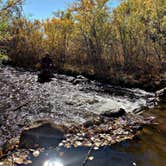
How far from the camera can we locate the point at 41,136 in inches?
344

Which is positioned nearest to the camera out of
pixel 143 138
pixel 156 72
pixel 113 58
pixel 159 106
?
pixel 143 138

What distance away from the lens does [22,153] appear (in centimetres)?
782

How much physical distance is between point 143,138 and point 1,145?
5366mm

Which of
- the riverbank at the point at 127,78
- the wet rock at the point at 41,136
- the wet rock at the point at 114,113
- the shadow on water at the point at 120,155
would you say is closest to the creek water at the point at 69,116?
the shadow on water at the point at 120,155

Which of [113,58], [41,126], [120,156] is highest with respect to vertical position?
[113,58]

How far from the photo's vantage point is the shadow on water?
7547 millimetres

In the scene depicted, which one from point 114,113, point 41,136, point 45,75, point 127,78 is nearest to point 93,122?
point 114,113

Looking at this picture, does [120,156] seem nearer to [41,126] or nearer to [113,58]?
[41,126]

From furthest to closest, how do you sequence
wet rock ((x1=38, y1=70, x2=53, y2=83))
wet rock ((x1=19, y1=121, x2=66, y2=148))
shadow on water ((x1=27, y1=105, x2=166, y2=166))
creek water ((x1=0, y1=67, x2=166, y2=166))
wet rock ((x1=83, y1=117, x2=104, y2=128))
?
wet rock ((x1=38, y1=70, x2=53, y2=83)) < wet rock ((x1=83, y1=117, x2=104, y2=128)) < wet rock ((x1=19, y1=121, x2=66, y2=148)) < creek water ((x1=0, y1=67, x2=166, y2=166)) < shadow on water ((x1=27, y1=105, x2=166, y2=166))

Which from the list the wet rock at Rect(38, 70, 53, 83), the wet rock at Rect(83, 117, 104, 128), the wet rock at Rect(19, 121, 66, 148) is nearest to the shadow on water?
the wet rock at Rect(19, 121, 66, 148)

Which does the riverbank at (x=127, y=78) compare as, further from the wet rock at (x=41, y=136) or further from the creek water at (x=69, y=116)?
the wet rock at (x=41, y=136)

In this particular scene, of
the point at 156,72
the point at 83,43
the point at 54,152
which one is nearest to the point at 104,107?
the point at 54,152

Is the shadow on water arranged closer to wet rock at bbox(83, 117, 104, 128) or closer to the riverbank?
wet rock at bbox(83, 117, 104, 128)

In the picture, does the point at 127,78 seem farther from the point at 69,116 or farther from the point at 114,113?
the point at 69,116
